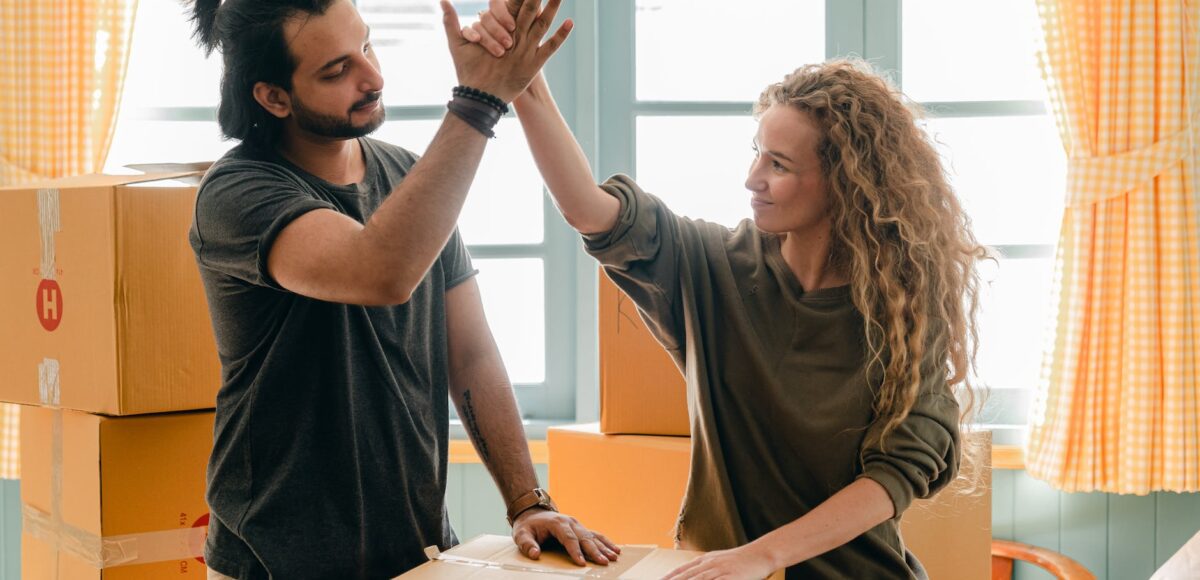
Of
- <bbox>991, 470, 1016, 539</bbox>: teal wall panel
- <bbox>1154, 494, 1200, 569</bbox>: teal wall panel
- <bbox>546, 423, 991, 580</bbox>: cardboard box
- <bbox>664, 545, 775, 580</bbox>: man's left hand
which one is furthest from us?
<bbox>991, 470, 1016, 539</bbox>: teal wall panel

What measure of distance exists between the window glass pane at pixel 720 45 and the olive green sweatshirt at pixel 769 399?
145 cm

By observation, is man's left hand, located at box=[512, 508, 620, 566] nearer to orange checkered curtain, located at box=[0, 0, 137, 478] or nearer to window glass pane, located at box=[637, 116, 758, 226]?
window glass pane, located at box=[637, 116, 758, 226]

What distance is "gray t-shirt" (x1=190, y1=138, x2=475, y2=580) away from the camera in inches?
48.6

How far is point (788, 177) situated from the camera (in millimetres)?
1428

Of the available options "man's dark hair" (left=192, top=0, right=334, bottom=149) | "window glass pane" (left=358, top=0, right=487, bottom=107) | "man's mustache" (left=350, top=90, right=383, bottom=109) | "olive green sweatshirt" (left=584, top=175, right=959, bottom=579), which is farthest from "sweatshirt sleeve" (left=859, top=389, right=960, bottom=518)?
"window glass pane" (left=358, top=0, right=487, bottom=107)

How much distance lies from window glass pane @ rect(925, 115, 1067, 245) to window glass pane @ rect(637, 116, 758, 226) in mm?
520

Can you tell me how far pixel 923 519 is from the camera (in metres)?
1.84

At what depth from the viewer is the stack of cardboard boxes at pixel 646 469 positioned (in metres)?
1.83

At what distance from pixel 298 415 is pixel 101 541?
0.67 meters

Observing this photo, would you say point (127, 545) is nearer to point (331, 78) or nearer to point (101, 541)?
point (101, 541)

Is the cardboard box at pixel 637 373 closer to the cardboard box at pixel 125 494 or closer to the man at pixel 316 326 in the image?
the man at pixel 316 326

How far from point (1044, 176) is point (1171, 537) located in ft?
3.05

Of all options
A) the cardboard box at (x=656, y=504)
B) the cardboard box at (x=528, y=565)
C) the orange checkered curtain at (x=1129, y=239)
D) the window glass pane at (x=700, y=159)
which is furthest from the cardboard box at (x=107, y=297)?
the orange checkered curtain at (x=1129, y=239)

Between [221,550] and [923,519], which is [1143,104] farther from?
[221,550]
